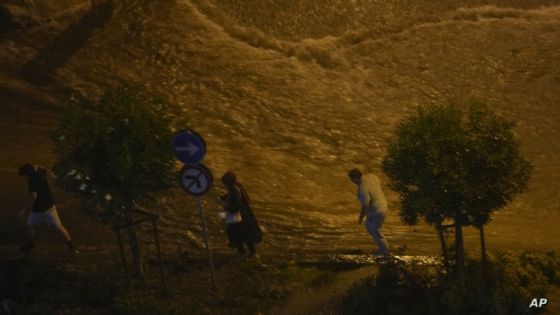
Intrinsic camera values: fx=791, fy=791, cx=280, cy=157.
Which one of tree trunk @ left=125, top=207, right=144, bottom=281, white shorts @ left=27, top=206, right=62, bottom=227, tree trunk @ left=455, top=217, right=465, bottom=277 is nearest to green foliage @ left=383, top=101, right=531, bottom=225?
Answer: tree trunk @ left=455, top=217, right=465, bottom=277

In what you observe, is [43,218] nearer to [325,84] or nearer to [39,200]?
[39,200]

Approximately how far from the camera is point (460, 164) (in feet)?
31.2

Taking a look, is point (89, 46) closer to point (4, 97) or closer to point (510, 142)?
point (4, 97)

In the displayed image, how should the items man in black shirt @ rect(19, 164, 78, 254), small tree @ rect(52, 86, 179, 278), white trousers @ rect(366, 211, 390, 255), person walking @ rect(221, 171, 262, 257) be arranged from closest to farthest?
small tree @ rect(52, 86, 179, 278) < white trousers @ rect(366, 211, 390, 255) < person walking @ rect(221, 171, 262, 257) < man in black shirt @ rect(19, 164, 78, 254)

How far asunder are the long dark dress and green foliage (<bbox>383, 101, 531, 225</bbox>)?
286 centimetres

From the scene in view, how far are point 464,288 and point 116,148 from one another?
4782 millimetres

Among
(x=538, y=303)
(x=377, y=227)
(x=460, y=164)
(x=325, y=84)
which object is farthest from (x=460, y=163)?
(x=325, y=84)

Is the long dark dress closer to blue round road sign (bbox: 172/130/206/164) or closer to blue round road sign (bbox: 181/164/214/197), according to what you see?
blue round road sign (bbox: 181/164/214/197)

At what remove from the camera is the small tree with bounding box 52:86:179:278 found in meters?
10.5

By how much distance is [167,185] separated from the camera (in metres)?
10.9

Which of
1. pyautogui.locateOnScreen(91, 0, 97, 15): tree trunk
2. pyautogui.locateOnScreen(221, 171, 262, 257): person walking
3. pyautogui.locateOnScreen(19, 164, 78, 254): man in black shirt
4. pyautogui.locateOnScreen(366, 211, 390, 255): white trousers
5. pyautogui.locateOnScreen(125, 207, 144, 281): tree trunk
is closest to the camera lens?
pyautogui.locateOnScreen(125, 207, 144, 281): tree trunk

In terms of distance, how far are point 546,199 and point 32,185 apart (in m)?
9.92

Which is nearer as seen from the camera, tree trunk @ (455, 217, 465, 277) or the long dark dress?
tree trunk @ (455, 217, 465, 277)

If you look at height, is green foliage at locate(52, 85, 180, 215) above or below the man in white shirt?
above
